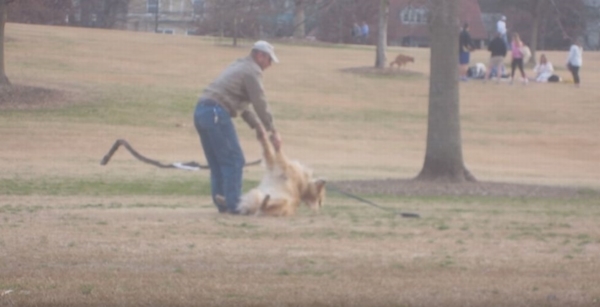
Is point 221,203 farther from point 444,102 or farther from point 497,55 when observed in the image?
point 497,55

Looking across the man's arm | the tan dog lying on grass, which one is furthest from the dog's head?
the man's arm

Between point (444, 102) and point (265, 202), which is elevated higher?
point (444, 102)

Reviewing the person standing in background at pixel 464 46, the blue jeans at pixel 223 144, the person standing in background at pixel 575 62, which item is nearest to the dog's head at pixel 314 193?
the blue jeans at pixel 223 144

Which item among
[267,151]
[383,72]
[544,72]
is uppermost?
[267,151]

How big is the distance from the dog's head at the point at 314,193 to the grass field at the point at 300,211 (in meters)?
0.16

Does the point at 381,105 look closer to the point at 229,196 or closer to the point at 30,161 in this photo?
the point at 30,161

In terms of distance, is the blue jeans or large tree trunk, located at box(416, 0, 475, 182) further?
large tree trunk, located at box(416, 0, 475, 182)

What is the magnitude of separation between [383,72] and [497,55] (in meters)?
4.41

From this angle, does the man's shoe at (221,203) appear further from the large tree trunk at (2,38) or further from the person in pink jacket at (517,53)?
the person in pink jacket at (517,53)

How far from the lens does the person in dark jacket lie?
38219 mm

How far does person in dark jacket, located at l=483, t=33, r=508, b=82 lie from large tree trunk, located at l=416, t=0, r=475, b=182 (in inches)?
815

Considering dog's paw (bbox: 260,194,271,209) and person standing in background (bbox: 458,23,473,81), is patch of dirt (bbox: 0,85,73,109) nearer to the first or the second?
person standing in background (bbox: 458,23,473,81)

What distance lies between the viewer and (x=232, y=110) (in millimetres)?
11078

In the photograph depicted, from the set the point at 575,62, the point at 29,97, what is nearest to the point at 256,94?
the point at 29,97
